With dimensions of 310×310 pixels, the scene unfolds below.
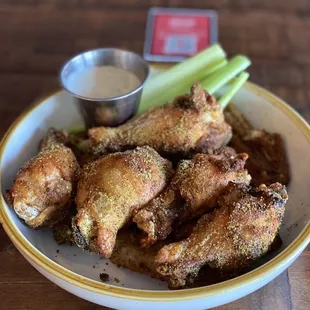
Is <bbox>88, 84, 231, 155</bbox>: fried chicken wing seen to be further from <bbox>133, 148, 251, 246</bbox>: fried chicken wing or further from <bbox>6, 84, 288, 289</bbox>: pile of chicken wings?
<bbox>133, 148, 251, 246</bbox>: fried chicken wing

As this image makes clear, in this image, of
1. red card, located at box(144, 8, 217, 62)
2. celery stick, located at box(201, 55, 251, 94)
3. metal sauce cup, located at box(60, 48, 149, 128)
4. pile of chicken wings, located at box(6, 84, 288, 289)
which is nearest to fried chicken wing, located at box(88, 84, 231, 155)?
pile of chicken wings, located at box(6, 84, 288, 289)

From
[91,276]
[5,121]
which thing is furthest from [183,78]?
[91,276]

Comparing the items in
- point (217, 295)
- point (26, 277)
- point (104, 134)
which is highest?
point (104, 134)

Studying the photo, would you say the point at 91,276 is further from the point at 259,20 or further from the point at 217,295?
the point at 259,20

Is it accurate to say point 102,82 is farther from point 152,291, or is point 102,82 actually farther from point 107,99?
point 152,291

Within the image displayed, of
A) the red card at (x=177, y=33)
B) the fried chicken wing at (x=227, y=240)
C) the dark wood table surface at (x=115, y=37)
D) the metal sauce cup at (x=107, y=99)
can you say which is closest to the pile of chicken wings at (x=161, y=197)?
the fried chicken wing at (x=227, y=240)

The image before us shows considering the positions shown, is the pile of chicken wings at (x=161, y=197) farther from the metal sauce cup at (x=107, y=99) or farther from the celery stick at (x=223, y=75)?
the celery stick at (x=223, y=75)
